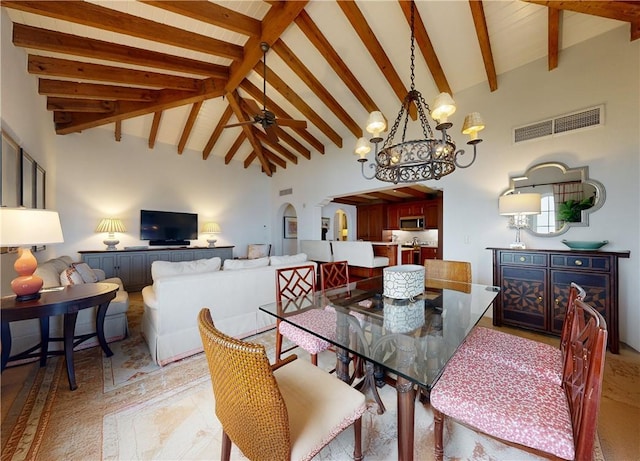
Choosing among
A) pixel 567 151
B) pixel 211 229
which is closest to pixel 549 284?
pixel 567 151

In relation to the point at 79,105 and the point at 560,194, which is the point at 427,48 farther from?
the point at 79,105

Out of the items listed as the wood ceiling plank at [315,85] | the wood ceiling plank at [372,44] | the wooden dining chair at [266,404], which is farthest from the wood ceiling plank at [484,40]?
the wooden dining chair at [266,404]

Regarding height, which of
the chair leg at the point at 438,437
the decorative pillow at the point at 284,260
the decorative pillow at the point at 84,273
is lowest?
the chair leg at the point at 438,437

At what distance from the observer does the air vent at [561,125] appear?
2.75 metres

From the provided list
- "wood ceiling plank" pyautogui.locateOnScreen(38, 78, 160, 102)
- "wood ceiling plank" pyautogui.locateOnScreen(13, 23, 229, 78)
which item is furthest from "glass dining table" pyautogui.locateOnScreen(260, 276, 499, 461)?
"wood ceiling plank" pyautogui.locateOnScreen(38, 78, 160, 102)

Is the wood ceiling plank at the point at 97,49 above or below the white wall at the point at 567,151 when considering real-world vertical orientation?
above

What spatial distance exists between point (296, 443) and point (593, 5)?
3842mm

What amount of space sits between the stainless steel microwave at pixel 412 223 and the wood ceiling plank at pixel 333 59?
13.0 feet

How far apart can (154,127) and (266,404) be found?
6167 millimetres

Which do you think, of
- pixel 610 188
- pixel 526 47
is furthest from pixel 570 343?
pixel 526 47

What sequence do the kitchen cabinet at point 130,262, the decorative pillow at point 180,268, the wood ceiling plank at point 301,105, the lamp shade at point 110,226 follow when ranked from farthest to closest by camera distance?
the lamp shade at point 110,226, the kitchen cabinet at point 130,262, the wood ceiling plank at point 301,105, the decorative pillow at point 180,268

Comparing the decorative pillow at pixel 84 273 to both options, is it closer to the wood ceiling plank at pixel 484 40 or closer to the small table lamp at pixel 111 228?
the small table lamp at pixel 111 228

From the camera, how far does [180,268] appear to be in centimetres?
→ 247

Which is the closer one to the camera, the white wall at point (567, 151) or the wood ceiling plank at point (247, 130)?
the white wall at point (567, 151)
